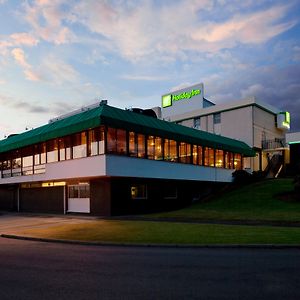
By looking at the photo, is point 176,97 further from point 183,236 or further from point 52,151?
point 183,236

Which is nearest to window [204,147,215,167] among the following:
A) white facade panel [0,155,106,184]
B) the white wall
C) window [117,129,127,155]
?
the white wall

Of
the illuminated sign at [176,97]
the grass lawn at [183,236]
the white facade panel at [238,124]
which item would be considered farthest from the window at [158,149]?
the illuminated sign at [176,97]

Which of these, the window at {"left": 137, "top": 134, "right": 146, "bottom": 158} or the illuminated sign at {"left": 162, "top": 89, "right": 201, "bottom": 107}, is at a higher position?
the illuminated sign at {"left": 162, "top": 89, "right": 201, "bottom": 107}

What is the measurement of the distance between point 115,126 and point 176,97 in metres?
33.1

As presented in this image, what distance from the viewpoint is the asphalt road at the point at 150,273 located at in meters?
6.93

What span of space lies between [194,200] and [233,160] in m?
8.19

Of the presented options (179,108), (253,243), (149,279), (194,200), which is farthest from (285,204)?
(179,108)

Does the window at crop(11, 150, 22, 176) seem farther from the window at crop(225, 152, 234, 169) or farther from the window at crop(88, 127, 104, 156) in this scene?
the window at crop(225, 152, 234, 169)

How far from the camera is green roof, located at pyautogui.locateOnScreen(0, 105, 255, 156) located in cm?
2558

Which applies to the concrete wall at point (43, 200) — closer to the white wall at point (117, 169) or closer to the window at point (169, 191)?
the white wall at point (117, 169)

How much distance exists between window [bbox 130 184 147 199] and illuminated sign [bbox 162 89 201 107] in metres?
27.0

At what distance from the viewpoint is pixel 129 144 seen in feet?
90.3

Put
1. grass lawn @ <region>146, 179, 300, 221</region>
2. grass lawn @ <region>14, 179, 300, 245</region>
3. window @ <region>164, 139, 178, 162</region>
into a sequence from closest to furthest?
1. grass lawn @ <region>14, 179, 300, 245</region>
2. grass lawn @ <region>146, 179, 300, 221</region>
3. window @ <region>164, 139, 178, 162</region>

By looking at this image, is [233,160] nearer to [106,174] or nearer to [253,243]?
[106,174]
